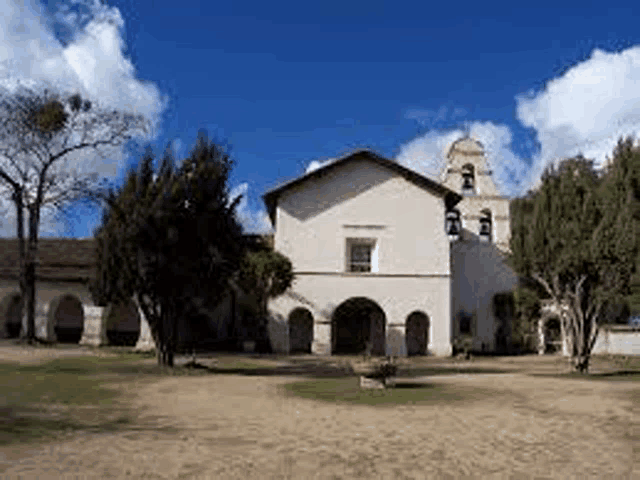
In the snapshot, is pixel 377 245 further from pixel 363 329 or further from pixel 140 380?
pixel 140 380

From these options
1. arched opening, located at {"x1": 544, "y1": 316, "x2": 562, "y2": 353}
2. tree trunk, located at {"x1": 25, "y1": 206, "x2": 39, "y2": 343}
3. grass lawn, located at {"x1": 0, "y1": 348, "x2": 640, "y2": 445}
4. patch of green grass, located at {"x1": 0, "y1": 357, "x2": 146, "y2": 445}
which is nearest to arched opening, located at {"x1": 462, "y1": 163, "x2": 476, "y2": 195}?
arched opening, located at {"x1": 544, "y1": 316, "x2": 562, "y2": 353}

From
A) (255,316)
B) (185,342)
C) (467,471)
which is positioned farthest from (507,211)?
(467,471)

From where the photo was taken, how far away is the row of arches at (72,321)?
99.5 feet

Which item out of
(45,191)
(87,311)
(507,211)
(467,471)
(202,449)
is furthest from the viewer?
(507,211)

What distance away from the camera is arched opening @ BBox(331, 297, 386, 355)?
30.8m

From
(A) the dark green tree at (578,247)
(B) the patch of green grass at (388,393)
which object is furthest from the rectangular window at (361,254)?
(B) the patch of green grass at (388,393)

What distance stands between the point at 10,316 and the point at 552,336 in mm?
28042

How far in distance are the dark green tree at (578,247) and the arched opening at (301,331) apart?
1221 centimetres

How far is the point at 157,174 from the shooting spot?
59.8 feet

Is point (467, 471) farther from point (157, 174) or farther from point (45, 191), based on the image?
point (45, 191)

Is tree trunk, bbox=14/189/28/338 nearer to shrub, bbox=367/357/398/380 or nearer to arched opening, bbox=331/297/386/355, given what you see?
arched opening, bbox=331/297/386/355

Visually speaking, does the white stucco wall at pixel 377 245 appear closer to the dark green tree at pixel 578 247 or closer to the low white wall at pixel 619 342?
the low white wall at pixel 619 342

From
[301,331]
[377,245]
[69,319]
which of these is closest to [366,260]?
[377,245]

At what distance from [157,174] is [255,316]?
1239 cm
